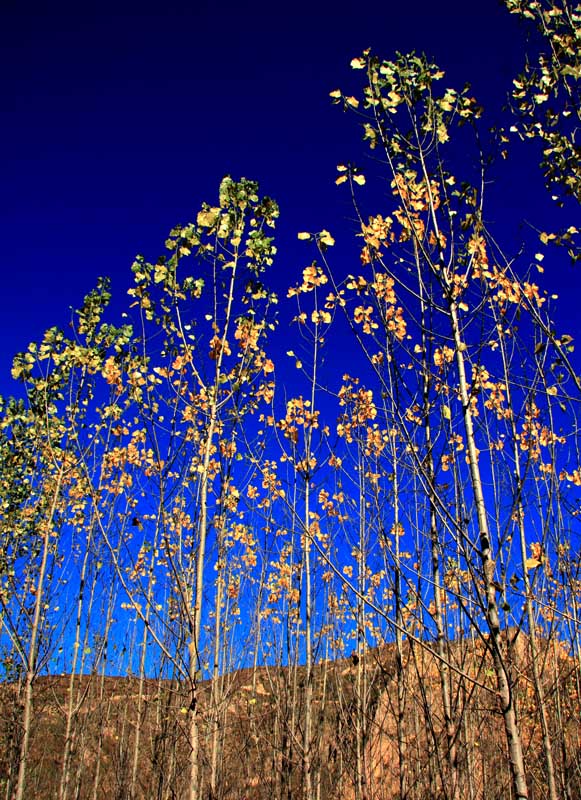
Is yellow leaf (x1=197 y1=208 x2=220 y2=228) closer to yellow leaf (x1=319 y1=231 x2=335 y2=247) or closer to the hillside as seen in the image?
yellow leaf (x1=319 y1=231 x2=335 y2=247)

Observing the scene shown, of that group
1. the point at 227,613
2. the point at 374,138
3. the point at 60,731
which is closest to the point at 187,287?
the point at 374,138

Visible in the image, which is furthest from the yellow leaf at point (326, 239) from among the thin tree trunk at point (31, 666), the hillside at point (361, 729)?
the thin tree trunk at point (31, 666)

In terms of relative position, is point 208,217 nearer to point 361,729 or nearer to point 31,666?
point 31,666

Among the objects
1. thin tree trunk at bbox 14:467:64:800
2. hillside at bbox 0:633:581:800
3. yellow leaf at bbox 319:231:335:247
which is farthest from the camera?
thin tree trunk at bbox 14:467:64:800

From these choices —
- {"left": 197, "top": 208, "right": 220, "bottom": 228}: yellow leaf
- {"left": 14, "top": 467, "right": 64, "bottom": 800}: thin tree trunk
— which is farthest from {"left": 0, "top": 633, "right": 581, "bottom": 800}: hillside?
{"left": 197, "top": 208, "right": 220, "bottom": 228}: yellow leaf

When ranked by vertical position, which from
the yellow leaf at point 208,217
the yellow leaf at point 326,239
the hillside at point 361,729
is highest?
the yellow leaf at point 208,217

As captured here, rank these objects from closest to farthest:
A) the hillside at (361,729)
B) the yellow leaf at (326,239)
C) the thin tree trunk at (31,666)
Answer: the yellow leaf at (326,239)
the hillside at (361,729)
the thin tree trunk at (31,666)

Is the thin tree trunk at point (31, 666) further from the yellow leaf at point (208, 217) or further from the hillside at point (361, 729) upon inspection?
the yellow leaf at point (208, 217)

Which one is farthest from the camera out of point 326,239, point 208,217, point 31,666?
point 31,666

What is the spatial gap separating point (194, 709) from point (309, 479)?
142 inches

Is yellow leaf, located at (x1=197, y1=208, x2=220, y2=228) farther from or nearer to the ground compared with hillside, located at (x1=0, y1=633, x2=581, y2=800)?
farther from the ground

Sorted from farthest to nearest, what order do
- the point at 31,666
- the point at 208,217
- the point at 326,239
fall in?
1. the point at 31,666
2. the point at 208,217
3. the point at 326,239

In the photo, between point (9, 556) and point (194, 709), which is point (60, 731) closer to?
point (9, 556)

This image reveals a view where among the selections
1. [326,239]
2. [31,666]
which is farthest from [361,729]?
[326,239]
